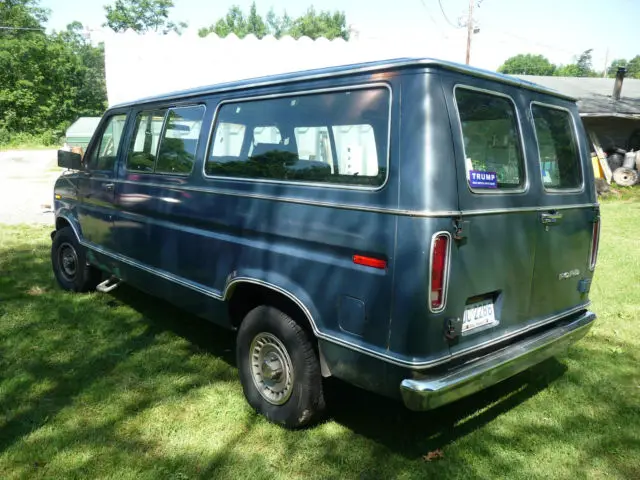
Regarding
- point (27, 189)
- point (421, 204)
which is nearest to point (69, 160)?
point (421, 204)

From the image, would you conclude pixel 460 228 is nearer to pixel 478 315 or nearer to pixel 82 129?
pixel 478 315

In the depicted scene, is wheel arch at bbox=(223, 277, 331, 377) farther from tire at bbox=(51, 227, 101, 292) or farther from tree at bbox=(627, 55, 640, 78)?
tree at bbox=(627, 55, 640, 78)

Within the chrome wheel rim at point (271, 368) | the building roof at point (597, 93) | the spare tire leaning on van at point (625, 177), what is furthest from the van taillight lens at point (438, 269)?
the spare tire leaning on van at point (625, 177)

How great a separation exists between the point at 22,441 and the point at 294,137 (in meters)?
2.43

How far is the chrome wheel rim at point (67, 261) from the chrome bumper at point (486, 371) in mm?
4429

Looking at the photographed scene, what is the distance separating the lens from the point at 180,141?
13.2ft

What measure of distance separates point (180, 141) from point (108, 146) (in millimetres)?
1328

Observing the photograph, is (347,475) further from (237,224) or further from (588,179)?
(588,179)

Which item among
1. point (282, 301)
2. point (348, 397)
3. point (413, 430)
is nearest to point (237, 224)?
point (282, 301)

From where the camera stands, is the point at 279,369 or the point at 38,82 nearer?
the point at 279,369

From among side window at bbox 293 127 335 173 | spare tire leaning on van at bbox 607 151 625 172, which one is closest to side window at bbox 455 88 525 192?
side window at bbox 293 127 335 173

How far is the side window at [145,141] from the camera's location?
4.31 metres

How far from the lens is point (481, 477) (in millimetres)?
2871

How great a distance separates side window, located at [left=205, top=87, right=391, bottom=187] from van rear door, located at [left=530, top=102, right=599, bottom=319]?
116 cm
